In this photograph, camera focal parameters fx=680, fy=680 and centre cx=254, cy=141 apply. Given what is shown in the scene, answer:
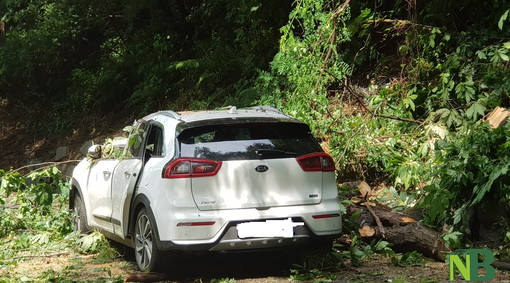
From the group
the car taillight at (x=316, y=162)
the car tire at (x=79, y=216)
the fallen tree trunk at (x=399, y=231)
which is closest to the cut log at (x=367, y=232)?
the fallen tree trunk at (x=399, y=231)

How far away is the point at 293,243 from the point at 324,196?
1.89 feet

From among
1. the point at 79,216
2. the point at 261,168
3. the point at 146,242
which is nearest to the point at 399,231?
the point at 261,168

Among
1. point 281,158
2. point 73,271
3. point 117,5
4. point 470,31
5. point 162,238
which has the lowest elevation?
point 73,271

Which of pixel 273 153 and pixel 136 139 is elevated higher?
pixel 136 139

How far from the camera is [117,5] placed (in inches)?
800

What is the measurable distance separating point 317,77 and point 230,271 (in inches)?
195

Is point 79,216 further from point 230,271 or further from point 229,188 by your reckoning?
point 229,188

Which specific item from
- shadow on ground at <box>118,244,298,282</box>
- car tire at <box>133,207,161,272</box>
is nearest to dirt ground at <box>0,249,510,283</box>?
shadow on ground at <box>118,244,298,282</box>

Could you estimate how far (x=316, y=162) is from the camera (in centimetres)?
656

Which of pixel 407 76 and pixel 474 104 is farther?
pixel 407 76

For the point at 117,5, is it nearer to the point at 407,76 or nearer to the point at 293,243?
the point at 407,76

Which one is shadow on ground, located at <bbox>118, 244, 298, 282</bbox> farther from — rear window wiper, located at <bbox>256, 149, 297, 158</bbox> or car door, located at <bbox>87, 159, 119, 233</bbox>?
rear window wiper, located at <bbox>256, 149, 297, 158</bbox>

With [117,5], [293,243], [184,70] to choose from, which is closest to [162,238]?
[293,243]

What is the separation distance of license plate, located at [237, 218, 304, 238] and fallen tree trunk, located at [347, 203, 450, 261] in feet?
5.72
